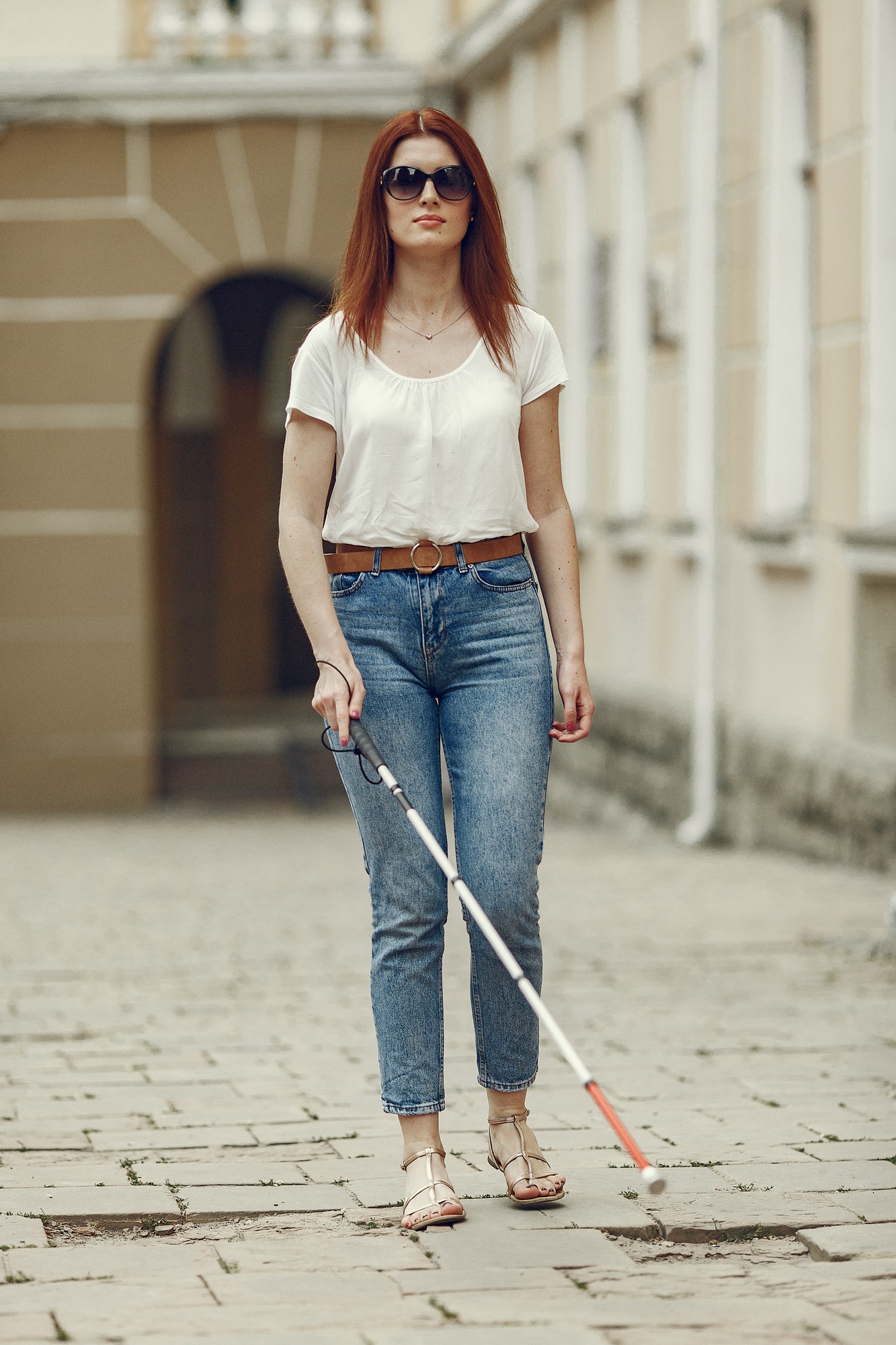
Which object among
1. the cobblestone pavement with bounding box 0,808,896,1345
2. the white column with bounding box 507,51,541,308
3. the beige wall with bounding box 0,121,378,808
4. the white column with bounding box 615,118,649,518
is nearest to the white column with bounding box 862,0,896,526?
the cobblestone pavement with bounding box 0,808,896,1345

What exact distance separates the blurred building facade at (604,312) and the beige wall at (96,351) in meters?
0.02

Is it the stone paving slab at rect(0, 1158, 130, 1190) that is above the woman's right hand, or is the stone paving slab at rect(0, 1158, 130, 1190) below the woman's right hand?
below

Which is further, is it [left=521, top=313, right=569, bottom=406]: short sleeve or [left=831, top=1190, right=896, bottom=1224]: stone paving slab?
[left=521, top=313, right=569, bottom=406]: short sleeve

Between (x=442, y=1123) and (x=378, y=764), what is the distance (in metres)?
1.23

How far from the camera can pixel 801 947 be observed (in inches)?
299

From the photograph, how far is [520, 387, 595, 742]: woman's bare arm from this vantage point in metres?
4.33

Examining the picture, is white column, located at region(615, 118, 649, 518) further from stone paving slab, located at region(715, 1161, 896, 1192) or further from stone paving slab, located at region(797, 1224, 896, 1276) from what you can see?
stone paving slab, located at region(797, 1224, 896, 1276)

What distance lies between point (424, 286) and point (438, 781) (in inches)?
35.6

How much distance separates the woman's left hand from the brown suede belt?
23 cm

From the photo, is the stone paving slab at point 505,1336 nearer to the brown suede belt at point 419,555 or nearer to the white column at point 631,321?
the brown suede belt at point 419,555

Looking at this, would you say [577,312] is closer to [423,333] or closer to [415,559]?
[423,333]

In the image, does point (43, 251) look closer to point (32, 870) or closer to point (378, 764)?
point (32, 870)

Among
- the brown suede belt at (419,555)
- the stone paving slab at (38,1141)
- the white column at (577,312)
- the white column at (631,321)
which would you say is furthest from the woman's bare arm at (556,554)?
the white column at (577,312)

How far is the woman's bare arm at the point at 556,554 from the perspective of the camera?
4328mm
